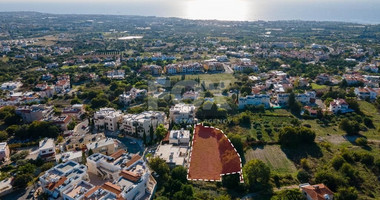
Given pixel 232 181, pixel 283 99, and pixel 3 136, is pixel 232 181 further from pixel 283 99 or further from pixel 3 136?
pixel 3 136

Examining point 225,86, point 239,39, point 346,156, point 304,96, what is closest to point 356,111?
point 304,96

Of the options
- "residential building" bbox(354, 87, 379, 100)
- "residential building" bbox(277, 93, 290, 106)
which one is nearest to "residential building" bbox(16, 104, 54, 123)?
"residential building" bbox(277, 93, 290, 106)

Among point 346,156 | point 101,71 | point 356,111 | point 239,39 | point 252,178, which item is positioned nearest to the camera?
point 252,178

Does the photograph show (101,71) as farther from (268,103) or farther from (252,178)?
(252,178)

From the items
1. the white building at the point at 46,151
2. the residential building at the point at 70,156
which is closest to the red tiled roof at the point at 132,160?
the residential building at the point at 70,156

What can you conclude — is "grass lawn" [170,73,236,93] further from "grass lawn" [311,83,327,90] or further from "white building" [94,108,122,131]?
"white building" [94,108,122,131]

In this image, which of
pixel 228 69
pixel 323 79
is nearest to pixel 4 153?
pixel 228 69
